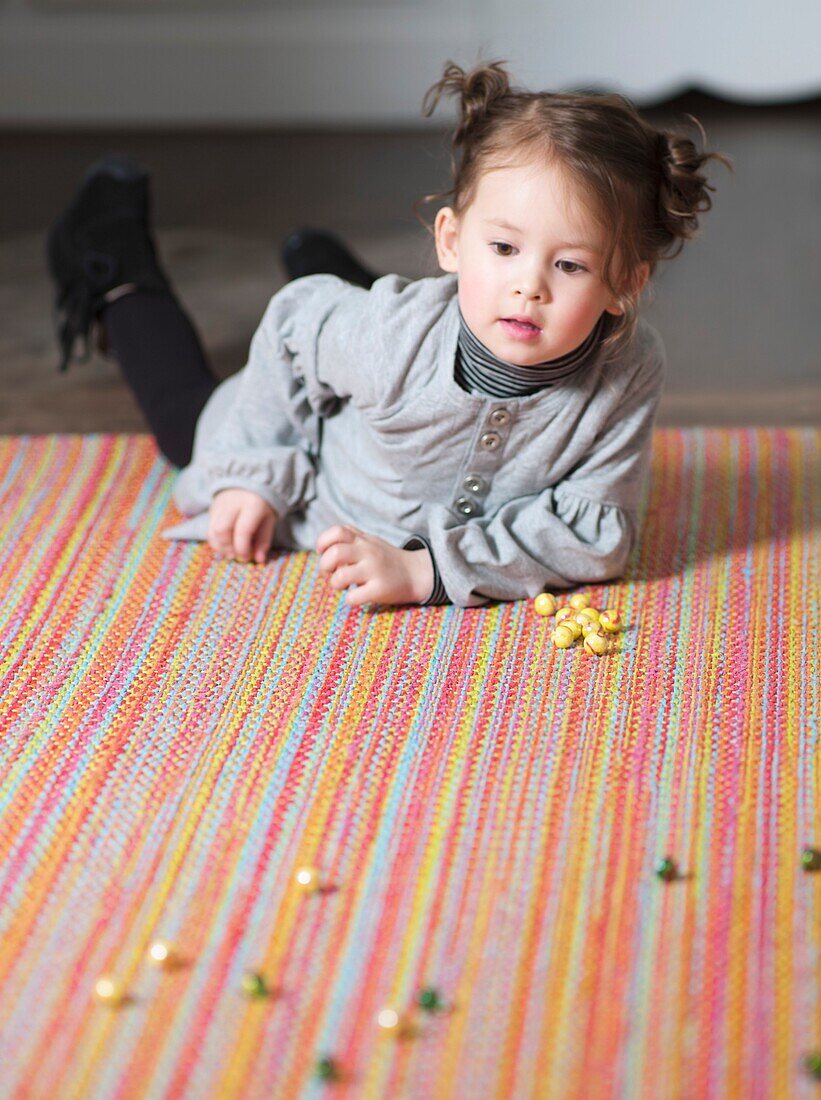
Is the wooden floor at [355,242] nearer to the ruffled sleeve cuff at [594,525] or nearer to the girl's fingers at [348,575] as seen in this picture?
the ruffled sleeve cuff at [594,525]

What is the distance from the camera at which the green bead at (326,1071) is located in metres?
0.62

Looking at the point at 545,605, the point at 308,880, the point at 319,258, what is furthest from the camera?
the point at 319,258

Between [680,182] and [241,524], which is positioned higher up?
[680,182]

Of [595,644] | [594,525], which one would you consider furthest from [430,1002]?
[594,525]

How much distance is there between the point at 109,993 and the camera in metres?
0.67

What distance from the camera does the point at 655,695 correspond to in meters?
0.91

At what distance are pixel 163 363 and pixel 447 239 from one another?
15.9 inches

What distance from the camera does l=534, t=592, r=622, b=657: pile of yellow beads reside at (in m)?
0.96

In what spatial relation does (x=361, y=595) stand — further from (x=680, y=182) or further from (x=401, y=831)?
(x=680, y=182)

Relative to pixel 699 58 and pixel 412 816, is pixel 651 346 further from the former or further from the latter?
pixel 699 58

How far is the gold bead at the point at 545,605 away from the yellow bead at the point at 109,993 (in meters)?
0.45

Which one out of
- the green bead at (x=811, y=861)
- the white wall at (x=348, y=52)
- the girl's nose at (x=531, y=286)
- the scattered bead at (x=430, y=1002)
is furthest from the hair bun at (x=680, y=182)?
the white wall at (x=348, y=52)

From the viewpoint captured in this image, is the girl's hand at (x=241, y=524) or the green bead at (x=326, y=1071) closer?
the green bead at (x=326, y=1071)

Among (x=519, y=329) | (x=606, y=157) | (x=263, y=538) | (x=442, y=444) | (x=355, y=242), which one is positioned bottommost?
(x=355, y=242)
